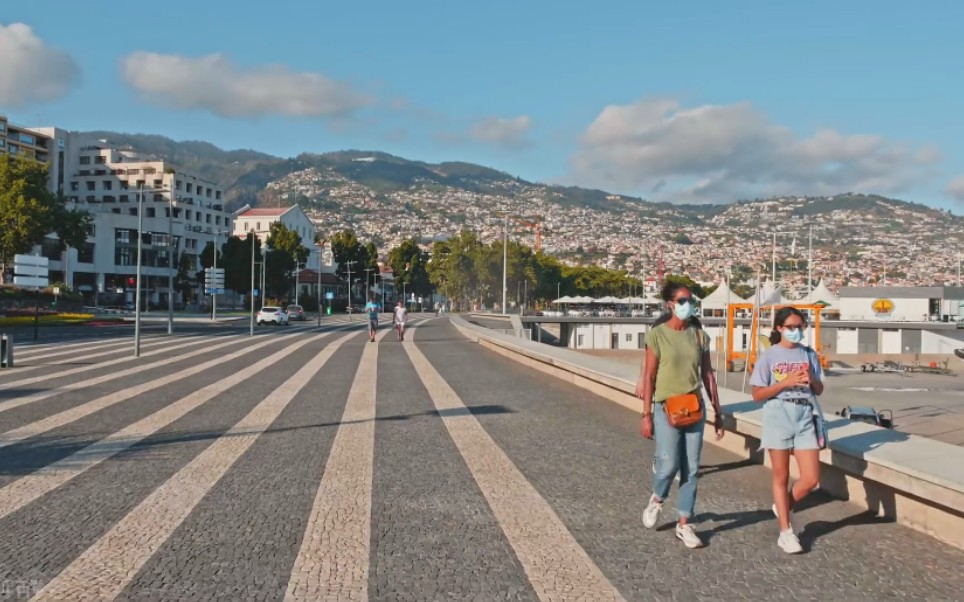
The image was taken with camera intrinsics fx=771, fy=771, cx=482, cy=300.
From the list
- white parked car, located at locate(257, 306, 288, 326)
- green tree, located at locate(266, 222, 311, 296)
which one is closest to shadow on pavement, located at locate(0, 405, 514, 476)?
white parked car, located at locate(257, 306, 288, 326)

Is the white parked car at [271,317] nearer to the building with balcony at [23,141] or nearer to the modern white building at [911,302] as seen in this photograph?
the building with balcony at [23,141]

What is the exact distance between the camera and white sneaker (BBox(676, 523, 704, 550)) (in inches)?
199

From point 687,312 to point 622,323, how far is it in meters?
79.8

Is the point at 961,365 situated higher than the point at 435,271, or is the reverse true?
the point at 435,271

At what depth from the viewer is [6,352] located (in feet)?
56.7

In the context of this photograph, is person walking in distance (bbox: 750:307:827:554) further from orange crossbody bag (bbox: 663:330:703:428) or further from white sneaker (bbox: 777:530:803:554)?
orange crossbody bag (bbox: 663:330:703:428)

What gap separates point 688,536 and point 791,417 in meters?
1.06

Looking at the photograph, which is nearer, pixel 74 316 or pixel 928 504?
pixel 928 504

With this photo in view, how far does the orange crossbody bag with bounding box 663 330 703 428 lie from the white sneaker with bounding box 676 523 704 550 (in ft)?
2.21

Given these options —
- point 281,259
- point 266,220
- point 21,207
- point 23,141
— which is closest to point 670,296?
point 21,207

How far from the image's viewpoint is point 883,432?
684 centimetres

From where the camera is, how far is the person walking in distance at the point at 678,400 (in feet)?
17.2

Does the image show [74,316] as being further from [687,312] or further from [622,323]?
[622,323]

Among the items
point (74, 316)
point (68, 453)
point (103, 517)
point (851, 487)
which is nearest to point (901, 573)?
point (851, 487)
